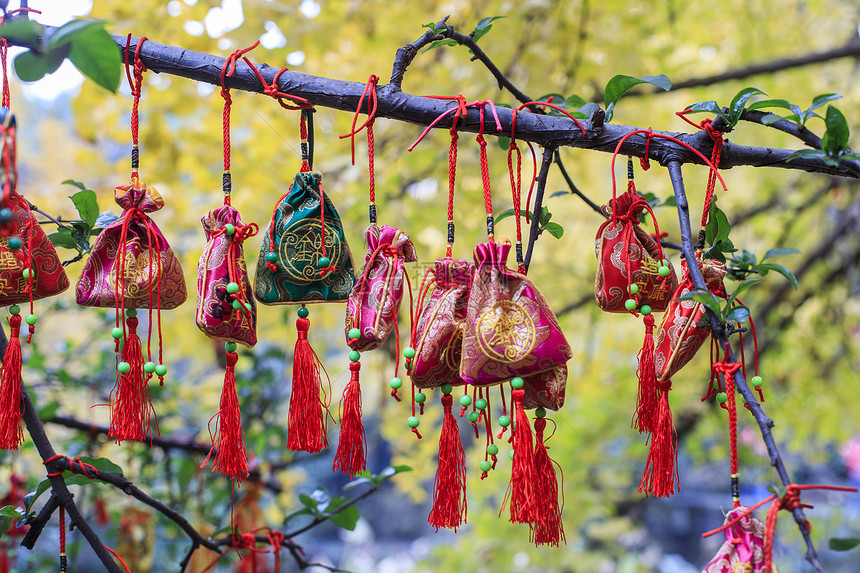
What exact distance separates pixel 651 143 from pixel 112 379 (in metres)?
1.34

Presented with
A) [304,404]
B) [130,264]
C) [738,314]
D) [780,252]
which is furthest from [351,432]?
[780,252]

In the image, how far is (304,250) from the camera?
2.31 ft

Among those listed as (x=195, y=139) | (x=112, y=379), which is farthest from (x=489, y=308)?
(x=112, y=379)

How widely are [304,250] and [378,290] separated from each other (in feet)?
0.31

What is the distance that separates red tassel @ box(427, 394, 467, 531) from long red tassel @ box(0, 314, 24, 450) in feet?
1.46

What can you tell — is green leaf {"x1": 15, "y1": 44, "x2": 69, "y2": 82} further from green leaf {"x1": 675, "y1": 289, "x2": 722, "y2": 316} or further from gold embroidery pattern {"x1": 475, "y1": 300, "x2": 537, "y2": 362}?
green leaf {"x1": 675, "y1": 289, "x2": 722, "y2": 316}

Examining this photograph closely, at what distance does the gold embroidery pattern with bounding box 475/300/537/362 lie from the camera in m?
0.63

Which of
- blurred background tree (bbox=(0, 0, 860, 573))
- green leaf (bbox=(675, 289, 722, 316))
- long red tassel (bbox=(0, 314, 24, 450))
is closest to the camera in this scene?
green leaf (bbox=(675, 289, 722, 316))

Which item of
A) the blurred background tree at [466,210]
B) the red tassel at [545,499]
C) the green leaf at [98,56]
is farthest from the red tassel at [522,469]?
the blurred background tree at [466,210]

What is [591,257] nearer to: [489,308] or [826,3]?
[826,3]

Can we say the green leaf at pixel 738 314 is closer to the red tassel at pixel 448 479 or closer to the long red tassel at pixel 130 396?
the red tassel at pixel 448 479

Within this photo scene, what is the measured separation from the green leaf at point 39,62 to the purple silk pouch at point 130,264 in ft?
0.57

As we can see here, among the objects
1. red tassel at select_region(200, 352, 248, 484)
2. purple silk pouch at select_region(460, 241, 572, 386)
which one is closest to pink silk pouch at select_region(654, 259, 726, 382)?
purple silk pouch at select_region(460, 241, 572, 386)

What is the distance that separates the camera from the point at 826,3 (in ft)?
7.46
